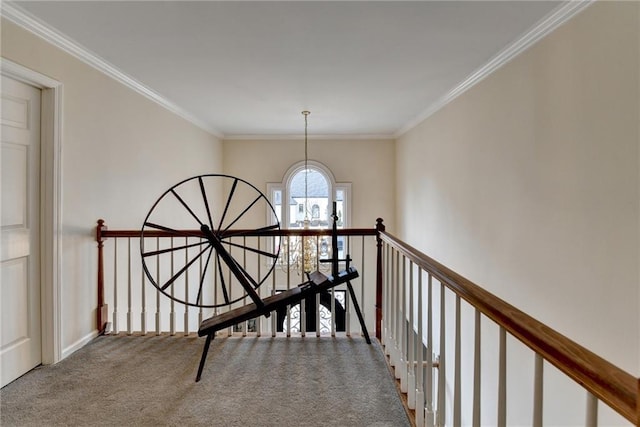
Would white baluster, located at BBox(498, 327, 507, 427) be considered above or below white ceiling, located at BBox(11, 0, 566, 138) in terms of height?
below

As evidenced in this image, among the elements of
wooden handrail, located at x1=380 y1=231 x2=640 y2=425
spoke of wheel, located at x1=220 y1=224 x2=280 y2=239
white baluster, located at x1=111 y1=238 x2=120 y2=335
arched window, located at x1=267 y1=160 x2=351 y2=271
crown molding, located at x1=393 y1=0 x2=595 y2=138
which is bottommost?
white baluster, located at x1=111 y1=238 x2=120 y2=335

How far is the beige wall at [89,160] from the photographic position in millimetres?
2527

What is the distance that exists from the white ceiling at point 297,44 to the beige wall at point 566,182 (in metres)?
0.35

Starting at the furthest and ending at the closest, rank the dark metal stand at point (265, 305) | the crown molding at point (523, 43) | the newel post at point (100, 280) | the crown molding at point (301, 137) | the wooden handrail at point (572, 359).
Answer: the crown molding at point (301, 137), the newel post at point (100, 280), the dark metal stand at point (265, 305), the crown molding at point (523, 43), the wooden handrail at point (572, 359)

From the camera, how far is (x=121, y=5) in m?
2.08

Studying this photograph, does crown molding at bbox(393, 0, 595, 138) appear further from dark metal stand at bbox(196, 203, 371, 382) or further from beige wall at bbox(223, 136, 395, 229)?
beige wall at bbox(223, 136, 395, 229)

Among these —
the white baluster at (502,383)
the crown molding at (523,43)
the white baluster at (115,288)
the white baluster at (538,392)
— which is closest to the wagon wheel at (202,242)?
the white baluster at (115,288)

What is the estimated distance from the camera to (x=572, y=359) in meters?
0.76

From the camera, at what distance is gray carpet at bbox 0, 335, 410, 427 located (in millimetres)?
1889

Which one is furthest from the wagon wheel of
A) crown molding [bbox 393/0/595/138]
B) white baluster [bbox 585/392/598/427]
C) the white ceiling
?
crown molding [bbox 393/0/595/138]

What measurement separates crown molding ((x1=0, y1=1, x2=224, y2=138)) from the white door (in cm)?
38

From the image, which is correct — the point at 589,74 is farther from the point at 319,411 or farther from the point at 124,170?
the point at 124,170

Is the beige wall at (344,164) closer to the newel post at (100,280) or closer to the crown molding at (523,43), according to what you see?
the crown molding at (523,43)

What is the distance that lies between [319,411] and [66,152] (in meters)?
2.58
